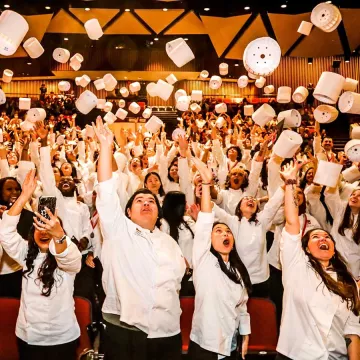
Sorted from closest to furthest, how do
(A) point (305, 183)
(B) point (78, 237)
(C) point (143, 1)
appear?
(B) point (78, 237) < (A) point (305, 183) < (C) point (143, 1)

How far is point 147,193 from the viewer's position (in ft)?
8.98

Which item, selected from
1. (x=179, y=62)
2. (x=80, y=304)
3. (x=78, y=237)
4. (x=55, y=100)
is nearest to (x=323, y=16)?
(x=179, y=62)

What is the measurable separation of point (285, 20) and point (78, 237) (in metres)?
11.4

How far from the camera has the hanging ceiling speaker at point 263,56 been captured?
424cm

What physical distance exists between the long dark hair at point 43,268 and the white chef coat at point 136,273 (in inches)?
11.5

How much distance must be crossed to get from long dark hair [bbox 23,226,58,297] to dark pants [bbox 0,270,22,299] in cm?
133

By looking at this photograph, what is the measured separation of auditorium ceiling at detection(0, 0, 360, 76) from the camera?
1120cm

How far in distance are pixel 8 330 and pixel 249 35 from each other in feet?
44.3

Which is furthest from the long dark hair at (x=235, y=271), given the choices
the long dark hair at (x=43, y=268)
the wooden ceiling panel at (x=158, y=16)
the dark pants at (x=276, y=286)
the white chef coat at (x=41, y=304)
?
the wooden ceiling panel at (x=158, y=16)

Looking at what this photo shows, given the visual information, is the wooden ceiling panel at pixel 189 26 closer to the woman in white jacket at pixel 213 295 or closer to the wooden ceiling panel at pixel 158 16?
the wooden ceiling panel at pixel 158 16

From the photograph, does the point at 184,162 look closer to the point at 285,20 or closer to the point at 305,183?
the point at 305,183

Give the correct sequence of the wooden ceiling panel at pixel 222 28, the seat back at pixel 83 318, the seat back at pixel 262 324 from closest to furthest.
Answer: the seat back at pixel 83 318 → the seat back at pixel 262 324 → the wooden ceiling panel at pixel 222 28

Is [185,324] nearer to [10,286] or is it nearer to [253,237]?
[253,237]

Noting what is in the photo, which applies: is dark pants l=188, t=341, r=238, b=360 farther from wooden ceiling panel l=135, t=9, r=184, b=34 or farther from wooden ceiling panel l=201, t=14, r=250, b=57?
wooden ceiling panel l=201, t=14, r=250, b=57
